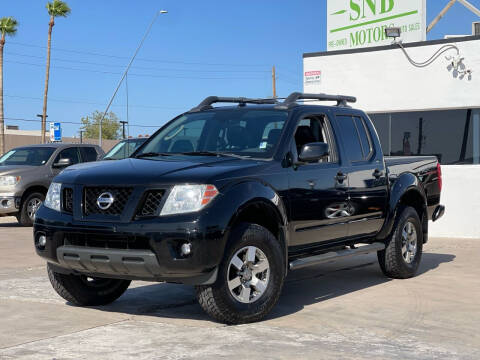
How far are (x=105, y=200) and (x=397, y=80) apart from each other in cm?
1169

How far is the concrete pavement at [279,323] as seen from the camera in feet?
18.1

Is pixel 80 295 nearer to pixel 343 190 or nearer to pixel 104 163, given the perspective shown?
pixel 104 163

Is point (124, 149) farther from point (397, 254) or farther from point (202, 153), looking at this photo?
point (202, 153)

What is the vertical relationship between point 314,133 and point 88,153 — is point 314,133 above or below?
above

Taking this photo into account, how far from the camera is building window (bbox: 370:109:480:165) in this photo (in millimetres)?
15828

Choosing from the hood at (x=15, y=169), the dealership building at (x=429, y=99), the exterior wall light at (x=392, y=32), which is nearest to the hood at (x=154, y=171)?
the dealership building at (x=429, y=99)

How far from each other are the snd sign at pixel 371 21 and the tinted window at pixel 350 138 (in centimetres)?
974

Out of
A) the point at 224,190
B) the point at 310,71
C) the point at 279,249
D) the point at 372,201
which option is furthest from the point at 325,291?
the point at 310,71

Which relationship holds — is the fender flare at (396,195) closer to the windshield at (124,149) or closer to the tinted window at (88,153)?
the windshield at (124,149)

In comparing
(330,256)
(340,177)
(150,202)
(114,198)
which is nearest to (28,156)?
(340,177)

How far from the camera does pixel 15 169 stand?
54.4 ft

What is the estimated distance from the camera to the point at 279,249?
6664mm

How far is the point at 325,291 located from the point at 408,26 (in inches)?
434

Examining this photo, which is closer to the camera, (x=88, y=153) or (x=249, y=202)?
(x=249, y=202)
